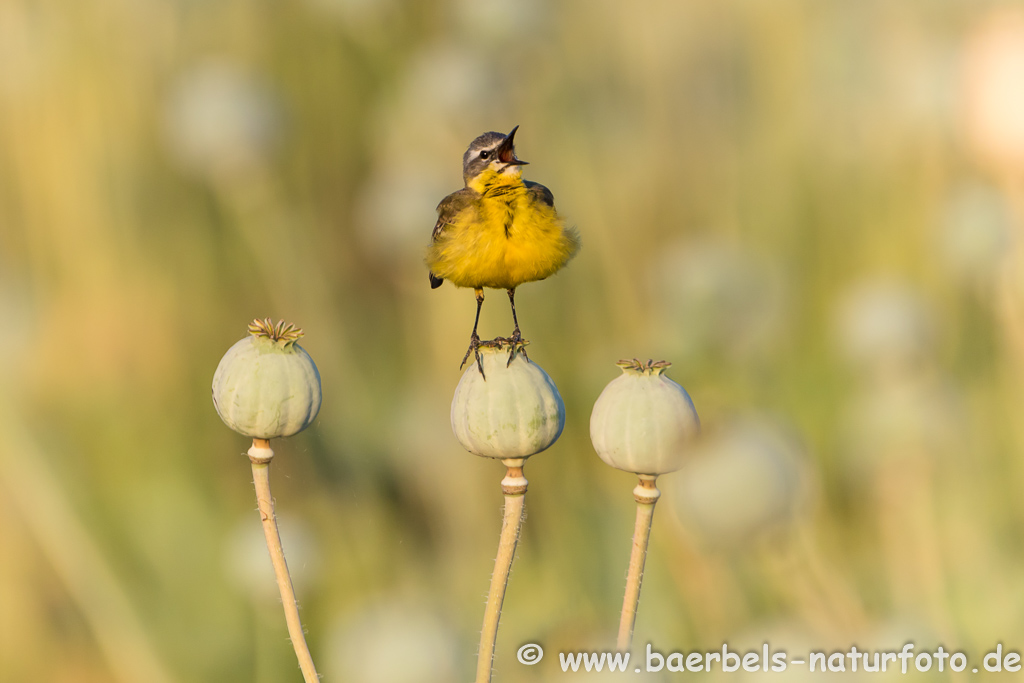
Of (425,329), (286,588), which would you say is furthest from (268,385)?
(425,329)

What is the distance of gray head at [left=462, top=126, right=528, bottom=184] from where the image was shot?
57cm

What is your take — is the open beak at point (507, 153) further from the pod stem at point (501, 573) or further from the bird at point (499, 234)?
the pod stem at point (501, 573)

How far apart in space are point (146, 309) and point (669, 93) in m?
0.77

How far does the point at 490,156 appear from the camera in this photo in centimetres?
58

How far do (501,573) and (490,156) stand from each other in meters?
0.29

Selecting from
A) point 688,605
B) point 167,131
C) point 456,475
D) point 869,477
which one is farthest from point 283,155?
point 869,477

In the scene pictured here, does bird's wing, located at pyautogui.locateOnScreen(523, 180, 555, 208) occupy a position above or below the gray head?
below

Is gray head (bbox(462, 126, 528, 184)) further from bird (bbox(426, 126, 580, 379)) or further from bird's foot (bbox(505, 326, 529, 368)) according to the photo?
bird's foot (bbox(505, 326, 529, 368))

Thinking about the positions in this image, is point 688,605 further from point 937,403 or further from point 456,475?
point 937,403

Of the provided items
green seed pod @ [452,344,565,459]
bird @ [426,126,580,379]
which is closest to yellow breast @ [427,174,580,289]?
bird @ [426,126,580,379]

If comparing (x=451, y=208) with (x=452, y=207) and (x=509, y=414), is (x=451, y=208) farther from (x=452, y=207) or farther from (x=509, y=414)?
(x=509, y=414)

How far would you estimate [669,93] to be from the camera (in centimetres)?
130

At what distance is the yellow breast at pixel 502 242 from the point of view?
1.73ft

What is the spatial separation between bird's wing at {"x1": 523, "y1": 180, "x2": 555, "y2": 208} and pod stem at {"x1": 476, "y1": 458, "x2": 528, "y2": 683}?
204 millimetres
